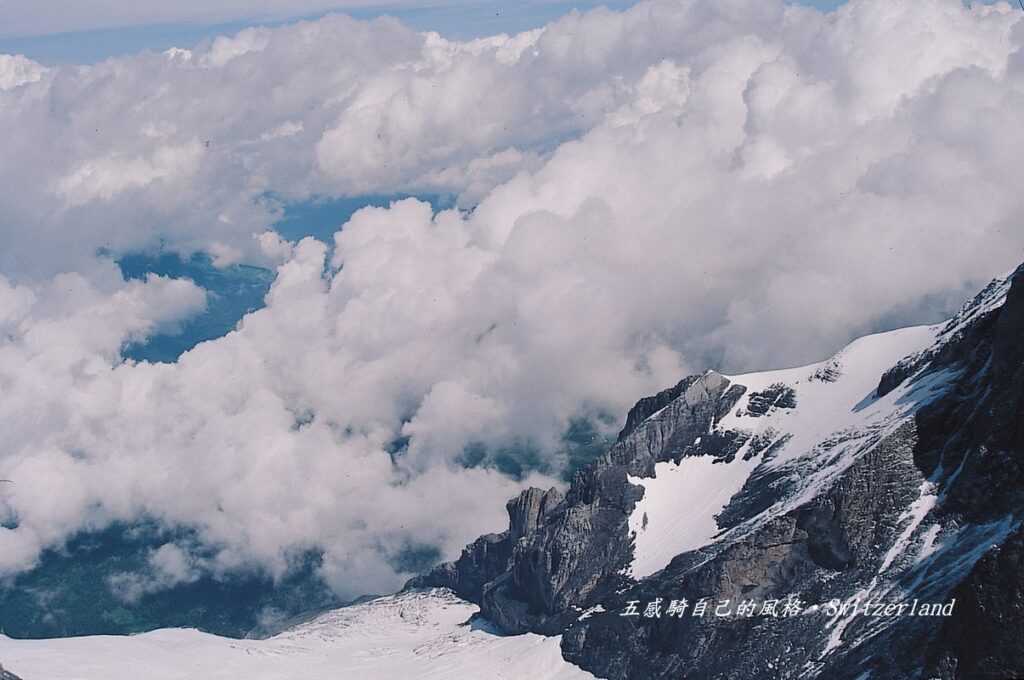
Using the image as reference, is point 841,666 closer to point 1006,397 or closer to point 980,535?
point 980,535

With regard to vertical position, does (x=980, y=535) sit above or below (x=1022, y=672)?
above

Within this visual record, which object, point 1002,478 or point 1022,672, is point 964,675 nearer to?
point 1022,672

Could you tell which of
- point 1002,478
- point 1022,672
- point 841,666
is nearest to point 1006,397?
point 1002,478

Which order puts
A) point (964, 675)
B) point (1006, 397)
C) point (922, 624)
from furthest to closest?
point (1006, 397)
point (922, 624)
point (964, 675)

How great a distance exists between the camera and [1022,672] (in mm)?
136625

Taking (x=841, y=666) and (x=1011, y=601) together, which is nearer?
(x=1011, y=601)

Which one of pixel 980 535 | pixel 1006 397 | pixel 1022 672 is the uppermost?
pixel 1006 397

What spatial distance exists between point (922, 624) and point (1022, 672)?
159ft

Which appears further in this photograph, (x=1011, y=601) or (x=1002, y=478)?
(x=1002, y=478)

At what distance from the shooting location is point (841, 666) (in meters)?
199

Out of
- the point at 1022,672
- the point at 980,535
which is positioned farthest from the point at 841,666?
the point at 1022,672

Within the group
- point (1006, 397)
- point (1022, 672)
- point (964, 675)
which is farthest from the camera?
point (1006, 397)

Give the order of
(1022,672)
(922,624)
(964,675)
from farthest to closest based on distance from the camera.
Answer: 1. (922,624)
2. (964,675)
3. (1022,672)

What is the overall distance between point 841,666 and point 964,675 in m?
53.1
